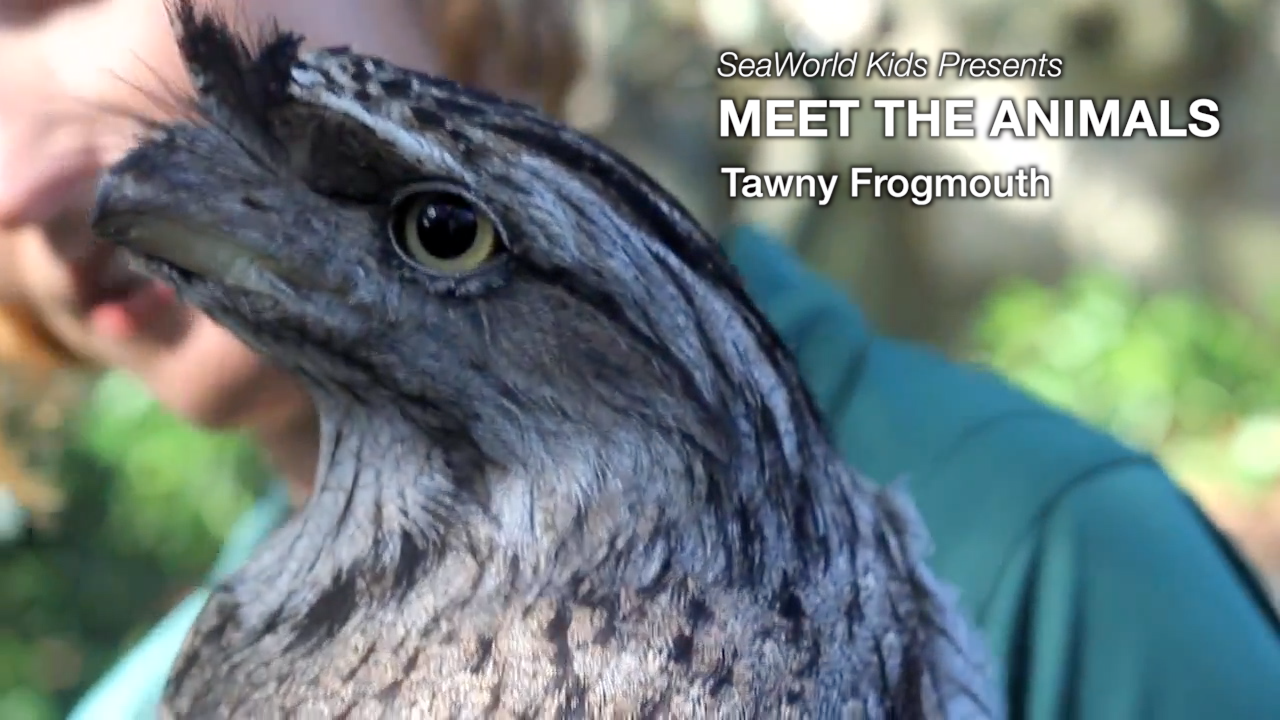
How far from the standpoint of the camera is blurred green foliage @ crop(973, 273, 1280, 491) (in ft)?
3.13

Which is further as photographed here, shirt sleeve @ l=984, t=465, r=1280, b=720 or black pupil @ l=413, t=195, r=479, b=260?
shirt sleeve @ l=984, t=465, r=1280, b=720

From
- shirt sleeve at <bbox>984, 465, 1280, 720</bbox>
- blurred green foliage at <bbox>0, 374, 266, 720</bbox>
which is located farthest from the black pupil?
shirt sleeve at <bbox>984, 465, 1280, 720</bbox>

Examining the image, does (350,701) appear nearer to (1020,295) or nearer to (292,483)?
(292,483)

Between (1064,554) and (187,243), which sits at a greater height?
(187,243)

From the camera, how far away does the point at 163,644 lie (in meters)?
0.68

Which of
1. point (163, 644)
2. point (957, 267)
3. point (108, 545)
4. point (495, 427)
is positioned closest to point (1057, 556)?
point (957, 267)

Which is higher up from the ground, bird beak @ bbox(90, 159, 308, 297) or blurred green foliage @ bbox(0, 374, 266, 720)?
bird beak @ bbox(90, 159, 308, 297)

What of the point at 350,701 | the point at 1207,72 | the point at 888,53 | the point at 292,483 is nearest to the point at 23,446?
the point at 292,483

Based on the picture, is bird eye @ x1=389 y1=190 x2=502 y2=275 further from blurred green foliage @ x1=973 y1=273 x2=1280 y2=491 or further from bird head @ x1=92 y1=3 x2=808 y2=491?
blurred green foliage @ x1=973 y1=273 x2=1280 y2=491

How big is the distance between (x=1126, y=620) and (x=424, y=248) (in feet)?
1.96

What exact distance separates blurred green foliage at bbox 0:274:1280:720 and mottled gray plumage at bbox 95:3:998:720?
0.81ft

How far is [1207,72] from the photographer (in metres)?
0.92

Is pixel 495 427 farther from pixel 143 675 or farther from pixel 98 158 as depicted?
pixel 143 675

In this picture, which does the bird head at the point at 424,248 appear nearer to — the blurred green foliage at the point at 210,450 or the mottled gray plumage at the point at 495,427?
the mottled gray plumage at the point at 495,427
